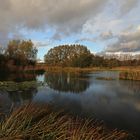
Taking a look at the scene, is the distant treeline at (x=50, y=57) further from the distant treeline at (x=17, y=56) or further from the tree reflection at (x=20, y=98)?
the tree reflection at (x=20, y=98)

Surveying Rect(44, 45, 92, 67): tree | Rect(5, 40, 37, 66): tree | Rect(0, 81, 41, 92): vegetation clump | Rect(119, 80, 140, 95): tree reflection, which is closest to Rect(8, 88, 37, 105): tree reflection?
Rect(0, 81, 41, 92): vegetation clump

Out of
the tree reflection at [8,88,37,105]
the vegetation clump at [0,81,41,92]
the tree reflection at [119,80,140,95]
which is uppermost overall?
the vegetation clump at [0,81,41,92]

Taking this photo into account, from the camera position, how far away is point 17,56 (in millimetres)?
47031

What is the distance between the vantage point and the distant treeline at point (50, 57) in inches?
1714

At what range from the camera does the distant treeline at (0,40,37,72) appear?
4153 centimetres

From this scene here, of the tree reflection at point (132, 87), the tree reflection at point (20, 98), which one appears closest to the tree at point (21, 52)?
the tree reflection at point (132, 87)

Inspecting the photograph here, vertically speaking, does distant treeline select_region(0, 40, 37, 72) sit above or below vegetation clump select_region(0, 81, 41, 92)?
above

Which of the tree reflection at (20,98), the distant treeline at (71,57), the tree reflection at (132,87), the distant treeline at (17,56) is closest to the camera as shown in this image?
the tree reflection at (20,98)

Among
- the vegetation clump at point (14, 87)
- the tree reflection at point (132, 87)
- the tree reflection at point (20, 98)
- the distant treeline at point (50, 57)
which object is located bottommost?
the tree reflection at point (132, 87)

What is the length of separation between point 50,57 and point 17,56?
2994 cm

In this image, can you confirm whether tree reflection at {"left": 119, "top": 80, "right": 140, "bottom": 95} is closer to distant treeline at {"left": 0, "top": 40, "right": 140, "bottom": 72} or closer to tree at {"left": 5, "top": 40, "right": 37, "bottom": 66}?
distant treeline at {"left": 0, "top": 40, "right": 140, "bottom": 72}

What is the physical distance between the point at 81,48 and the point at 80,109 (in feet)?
222

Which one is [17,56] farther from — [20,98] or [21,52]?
[20,98]

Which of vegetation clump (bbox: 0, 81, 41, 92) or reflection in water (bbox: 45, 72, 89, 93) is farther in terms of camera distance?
reflection in water (bbox: 45, 72, 89, 93)
